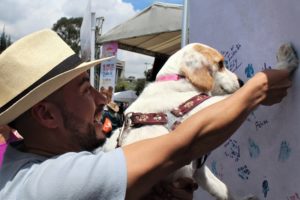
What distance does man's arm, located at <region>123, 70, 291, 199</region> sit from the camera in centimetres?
126

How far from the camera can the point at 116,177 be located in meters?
1.25

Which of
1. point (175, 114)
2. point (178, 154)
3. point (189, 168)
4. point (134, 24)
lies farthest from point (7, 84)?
point (134, 24)

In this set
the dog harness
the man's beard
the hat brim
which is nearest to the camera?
the hat brim

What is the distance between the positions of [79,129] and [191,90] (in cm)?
95

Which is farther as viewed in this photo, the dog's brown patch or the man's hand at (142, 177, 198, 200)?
the dog's brown patch

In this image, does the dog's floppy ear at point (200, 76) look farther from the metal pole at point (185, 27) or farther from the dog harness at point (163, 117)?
the metal pole at point (185, 27)

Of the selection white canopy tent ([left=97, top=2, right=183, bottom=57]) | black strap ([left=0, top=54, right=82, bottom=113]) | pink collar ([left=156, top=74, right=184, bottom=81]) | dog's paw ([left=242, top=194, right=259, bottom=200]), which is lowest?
white canopy tent ([left=97, top=2, right=183, bottom=57])

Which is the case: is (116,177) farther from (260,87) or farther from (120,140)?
(120,140)

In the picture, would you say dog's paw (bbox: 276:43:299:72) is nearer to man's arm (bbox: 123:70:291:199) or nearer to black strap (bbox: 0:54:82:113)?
man's arm (bbox: 123:70:291:199)

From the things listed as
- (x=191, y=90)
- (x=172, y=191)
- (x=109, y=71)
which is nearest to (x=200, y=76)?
(x=191, y=90)

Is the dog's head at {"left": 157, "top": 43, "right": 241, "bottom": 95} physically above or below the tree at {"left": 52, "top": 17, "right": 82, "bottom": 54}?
above

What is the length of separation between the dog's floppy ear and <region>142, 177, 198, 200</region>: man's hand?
0.64 meters

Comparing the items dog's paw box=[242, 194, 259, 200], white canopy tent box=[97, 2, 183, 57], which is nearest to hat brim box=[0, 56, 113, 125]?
dog's paw box=[242, 194, 259, 200]

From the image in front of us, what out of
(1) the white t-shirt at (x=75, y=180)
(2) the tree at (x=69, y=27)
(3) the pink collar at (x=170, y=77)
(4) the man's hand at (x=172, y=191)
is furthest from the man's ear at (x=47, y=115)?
(2) the tree at (x=69, y=27)
